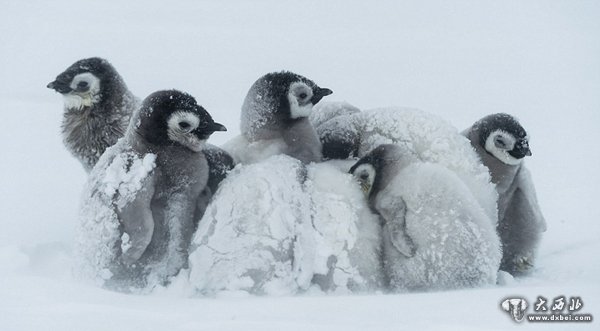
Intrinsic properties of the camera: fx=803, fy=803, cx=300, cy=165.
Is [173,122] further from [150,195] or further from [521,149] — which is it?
[521,149]

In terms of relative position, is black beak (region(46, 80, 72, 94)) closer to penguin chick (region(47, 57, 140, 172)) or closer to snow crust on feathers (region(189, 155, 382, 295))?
penguin chick (region(47, 57, 140, 172))

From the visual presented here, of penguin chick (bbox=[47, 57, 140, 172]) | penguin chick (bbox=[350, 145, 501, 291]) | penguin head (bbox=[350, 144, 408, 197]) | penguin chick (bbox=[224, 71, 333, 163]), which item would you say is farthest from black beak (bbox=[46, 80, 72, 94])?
penguin chick (bbox=[350, 145, 501, 291])

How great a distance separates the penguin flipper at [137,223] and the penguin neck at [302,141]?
856 mm

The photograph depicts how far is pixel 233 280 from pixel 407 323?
0.93 m

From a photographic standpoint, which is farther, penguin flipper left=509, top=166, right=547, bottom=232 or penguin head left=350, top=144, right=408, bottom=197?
penguin flipper left=509, top=166, right=547, bottom=232

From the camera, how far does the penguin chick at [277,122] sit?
409cm

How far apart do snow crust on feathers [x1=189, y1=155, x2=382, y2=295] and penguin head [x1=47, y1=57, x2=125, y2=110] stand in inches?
49.0

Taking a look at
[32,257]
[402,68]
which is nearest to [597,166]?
[32,257]

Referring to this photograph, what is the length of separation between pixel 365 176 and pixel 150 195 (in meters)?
1.01

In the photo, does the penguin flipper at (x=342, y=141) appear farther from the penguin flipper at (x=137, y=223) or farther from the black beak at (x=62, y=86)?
the black beak at (x=62, y=86)

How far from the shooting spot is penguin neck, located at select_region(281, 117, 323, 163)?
161 inches

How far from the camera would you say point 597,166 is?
6520mm

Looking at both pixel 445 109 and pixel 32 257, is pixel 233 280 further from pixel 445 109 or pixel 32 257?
pixel 445 109

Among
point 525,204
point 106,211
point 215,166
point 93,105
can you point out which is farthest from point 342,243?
point 93,105
